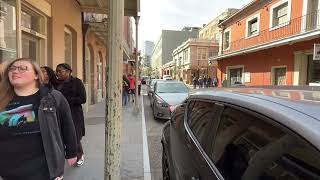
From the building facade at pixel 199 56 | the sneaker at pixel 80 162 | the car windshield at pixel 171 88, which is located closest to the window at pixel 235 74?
the car windshield at pixel 171 88

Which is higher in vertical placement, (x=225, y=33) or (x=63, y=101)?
(x=225, y=33)

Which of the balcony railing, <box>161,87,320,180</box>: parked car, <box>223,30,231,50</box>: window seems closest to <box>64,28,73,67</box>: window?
<box>161,87,320,180</box>: parked car

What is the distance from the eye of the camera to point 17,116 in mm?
2416

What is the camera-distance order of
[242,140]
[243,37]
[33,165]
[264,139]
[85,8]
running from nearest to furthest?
[264,139] < [242,140] < [33,165] < [85,8] < [243,37]

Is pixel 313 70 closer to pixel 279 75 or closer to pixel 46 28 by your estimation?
pixel 279 75

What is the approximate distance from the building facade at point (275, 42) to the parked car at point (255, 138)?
535 inches

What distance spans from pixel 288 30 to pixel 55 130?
59.9 feet

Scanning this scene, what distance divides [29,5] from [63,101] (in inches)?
168

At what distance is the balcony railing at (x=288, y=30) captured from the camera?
16031 mm

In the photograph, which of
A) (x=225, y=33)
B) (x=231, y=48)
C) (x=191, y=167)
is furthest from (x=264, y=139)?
(x=225, y=33)

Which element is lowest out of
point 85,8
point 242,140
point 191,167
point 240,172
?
point 191,167

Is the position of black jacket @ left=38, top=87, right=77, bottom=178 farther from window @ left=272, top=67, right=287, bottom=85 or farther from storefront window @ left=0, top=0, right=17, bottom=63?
window @ left=272, top=67, right=287, bottom=85

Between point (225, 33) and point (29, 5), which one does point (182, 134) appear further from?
point (225, 33)

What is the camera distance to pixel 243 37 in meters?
25.0
